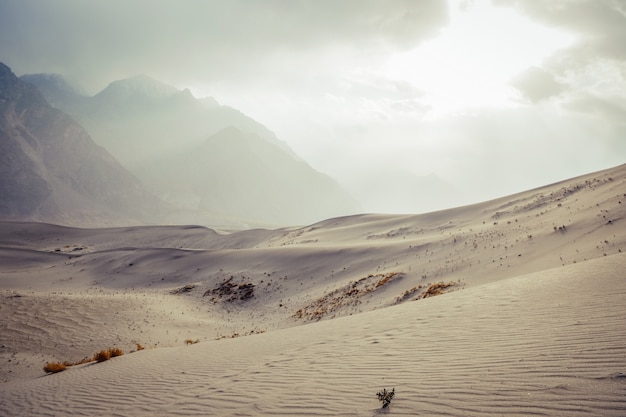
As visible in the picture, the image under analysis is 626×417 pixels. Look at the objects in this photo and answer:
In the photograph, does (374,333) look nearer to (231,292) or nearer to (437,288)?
(437,288)

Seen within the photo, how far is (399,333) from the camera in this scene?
7.07m

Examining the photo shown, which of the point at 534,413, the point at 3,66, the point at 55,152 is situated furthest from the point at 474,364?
the point at 3,66

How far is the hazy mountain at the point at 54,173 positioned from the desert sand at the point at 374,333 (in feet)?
308

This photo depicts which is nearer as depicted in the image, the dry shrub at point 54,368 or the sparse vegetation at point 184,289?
the dry shrub at point 54,368

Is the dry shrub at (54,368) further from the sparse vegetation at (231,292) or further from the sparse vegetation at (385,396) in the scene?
the sparse vegetation at (231,292)

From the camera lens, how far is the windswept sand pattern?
3.72m

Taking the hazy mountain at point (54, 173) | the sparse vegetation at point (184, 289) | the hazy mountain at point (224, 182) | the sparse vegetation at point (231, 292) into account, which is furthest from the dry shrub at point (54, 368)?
the hazy mountain at point (224, 182)

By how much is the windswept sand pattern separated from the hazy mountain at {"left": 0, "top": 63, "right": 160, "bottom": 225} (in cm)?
10621

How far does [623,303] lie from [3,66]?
168m

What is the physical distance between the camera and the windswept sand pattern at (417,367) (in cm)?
372

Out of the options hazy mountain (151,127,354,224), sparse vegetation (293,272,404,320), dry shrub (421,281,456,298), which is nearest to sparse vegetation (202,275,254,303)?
sparse vegetation (293,272,404,320)

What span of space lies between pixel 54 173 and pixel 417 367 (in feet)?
438

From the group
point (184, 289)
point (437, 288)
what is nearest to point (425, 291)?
point (437, 288)

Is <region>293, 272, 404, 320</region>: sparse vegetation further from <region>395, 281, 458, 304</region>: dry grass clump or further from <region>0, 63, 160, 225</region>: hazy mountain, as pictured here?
<region>0, 63, 160, 225</region>: hazy mountain
